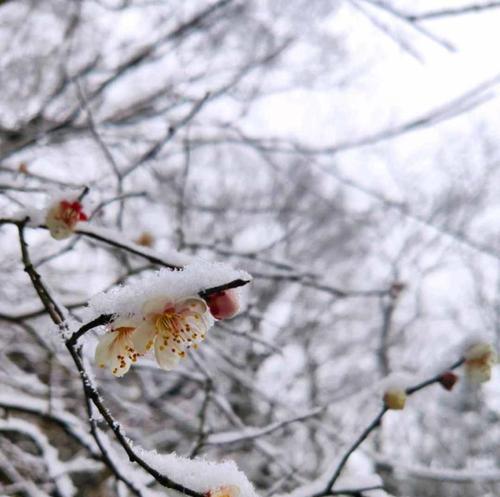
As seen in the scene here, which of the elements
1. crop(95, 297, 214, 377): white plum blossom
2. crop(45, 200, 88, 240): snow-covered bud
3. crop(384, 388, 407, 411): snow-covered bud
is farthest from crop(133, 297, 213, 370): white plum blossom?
crop(384, 388, 407, 411): snow-covered bud

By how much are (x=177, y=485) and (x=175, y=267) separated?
0.34 metres

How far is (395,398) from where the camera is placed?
4.20 feet

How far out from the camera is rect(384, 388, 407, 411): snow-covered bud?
1.27 metres

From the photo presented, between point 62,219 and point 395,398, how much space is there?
0.89m

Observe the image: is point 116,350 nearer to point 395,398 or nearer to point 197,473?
point 197,473

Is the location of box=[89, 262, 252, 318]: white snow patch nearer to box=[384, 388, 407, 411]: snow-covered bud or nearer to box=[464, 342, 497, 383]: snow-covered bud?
box=[384, 388, 407, 411]: snow-covered bud

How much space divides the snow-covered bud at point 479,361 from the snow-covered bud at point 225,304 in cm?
86

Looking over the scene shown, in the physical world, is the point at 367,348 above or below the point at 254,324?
above

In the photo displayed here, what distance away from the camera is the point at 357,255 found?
9625mm

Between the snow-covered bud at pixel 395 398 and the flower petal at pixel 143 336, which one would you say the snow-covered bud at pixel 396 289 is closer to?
the snow-covered bud at pixel 395 398

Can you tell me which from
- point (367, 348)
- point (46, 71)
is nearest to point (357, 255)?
point (367, 348)

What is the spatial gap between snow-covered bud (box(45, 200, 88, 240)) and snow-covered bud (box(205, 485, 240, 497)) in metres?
0.66

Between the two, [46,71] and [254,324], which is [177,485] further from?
[46,71]

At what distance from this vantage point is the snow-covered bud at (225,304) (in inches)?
36.2
